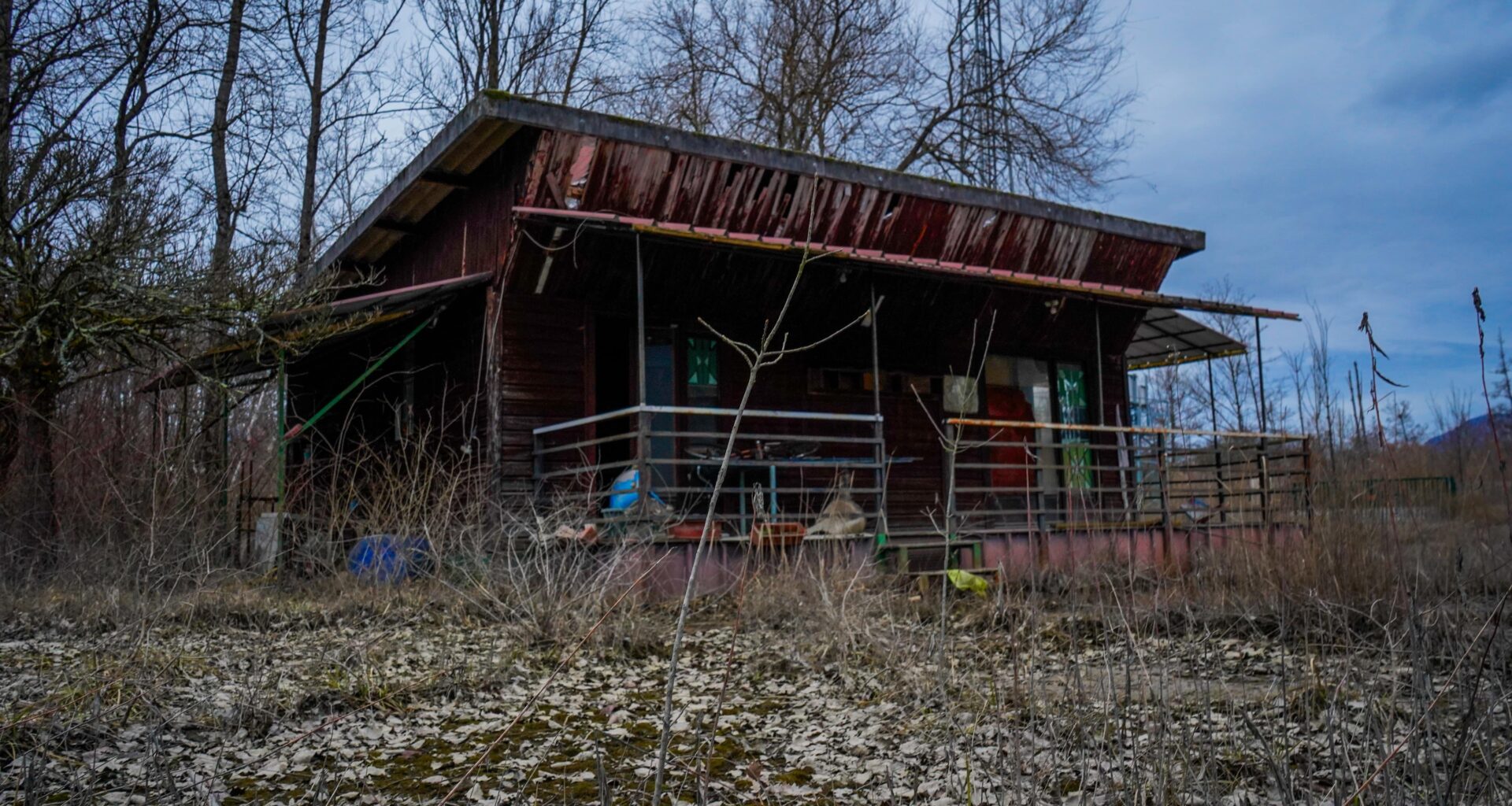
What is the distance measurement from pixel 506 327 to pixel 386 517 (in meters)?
2.78

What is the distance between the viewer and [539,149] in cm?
1088

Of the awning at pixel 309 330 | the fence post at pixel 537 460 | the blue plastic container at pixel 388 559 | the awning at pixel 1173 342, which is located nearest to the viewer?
the blue plastic container at pixel 388 559

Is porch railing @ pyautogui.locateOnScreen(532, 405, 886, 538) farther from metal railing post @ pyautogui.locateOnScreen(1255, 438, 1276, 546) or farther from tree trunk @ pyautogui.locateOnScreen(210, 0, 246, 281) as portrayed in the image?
tree trunk @ pyautogui.locateOnScreen(210, 0, 246, 281)

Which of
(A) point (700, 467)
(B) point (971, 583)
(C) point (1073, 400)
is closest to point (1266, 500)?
(C) point (1073, 400)

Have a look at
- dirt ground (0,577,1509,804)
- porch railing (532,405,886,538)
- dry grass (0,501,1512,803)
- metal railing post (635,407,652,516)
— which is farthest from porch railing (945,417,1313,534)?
dirt ground (0,577,1509,804)

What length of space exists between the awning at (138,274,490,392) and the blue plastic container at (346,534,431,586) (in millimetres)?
2064

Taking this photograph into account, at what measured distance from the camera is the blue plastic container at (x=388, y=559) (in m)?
8.22

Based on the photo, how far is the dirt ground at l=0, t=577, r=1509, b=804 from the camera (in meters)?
3.77

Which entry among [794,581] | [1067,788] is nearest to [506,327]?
[794,581]

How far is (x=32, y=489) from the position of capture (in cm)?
1007

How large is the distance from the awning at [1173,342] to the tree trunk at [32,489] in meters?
12.9

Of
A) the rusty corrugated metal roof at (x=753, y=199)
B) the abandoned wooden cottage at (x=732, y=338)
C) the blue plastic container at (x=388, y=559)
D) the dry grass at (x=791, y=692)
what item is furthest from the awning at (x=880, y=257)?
the blue plastic container at (x=388, y=559)

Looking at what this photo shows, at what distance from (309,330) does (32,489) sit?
2.76 m

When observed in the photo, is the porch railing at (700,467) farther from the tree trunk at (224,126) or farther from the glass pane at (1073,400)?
the tree trunk at (224,126)
